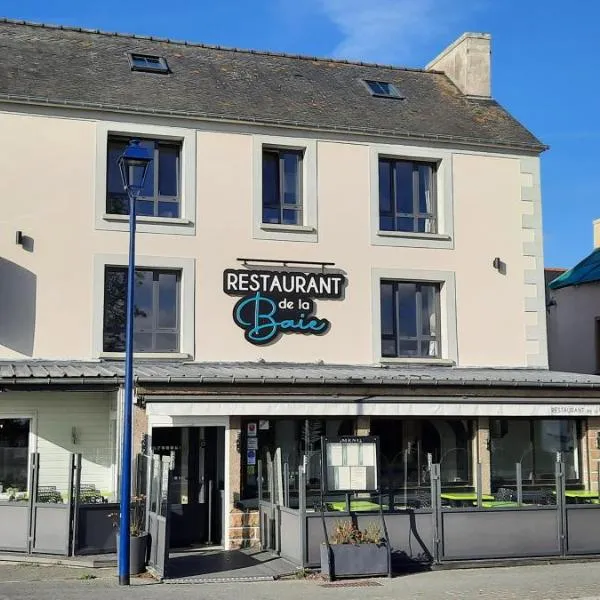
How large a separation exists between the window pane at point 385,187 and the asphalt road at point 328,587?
8.32 metres

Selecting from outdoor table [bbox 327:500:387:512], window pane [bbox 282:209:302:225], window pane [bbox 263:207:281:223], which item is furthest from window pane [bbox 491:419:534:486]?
window pane [bbox 263:207:281:223]

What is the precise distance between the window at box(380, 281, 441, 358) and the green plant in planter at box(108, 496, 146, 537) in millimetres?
6575

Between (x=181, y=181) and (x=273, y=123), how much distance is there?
2.22 metres

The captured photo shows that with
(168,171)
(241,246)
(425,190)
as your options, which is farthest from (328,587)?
(425,190)

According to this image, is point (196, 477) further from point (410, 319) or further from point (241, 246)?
point (410, 319)

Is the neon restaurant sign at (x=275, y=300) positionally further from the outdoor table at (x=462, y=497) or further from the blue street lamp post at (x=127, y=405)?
the blue street lamp post at (x=127, y=405)

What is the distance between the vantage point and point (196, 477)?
16453 mm

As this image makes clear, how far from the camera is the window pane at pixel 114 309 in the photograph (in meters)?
17.6

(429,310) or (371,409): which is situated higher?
(429,310)

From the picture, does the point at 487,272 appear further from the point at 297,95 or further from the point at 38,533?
the point at 38,533

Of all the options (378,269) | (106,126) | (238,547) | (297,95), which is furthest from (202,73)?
(238,547)

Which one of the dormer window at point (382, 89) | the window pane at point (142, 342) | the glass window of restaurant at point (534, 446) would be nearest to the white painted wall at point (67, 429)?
the window pane at point (142, 342)

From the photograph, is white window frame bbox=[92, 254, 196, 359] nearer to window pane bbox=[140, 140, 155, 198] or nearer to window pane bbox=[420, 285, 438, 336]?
window pane bbox=[140, 140, 155, 198]

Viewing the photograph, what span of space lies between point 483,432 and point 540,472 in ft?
4.22
